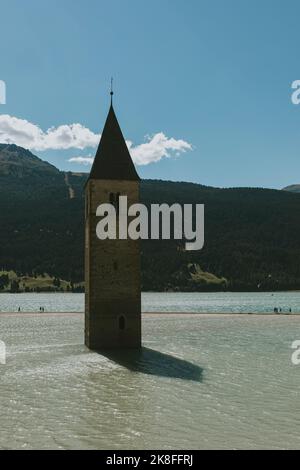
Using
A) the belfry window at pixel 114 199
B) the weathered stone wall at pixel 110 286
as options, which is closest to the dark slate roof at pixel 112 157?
the weathered stone wall at pixel 110 286

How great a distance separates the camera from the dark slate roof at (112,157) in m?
43.1

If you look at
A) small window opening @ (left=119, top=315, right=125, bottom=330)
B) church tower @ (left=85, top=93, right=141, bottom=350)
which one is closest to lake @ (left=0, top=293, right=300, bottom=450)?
church tower @ (left=85, top=93, right=141, bottom=350)

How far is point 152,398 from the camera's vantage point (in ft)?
89.2

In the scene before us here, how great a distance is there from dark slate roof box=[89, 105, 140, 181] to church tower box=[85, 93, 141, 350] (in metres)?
0.08

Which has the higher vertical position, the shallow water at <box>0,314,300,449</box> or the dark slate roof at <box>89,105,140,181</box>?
the dark slate roof at <box>89,105,140,181</box>

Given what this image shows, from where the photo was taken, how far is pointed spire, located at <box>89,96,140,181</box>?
43.1 metres

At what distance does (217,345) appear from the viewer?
49.4m

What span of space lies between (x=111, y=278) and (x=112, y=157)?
31.8ft

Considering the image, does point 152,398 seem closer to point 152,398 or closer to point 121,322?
point 152,398

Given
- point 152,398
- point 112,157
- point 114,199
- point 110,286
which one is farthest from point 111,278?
point 152,398

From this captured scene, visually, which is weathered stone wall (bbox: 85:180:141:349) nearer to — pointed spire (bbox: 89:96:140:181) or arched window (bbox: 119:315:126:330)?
arched window (bbox: 119:315:126:330)

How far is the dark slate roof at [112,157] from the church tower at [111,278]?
79 mm
